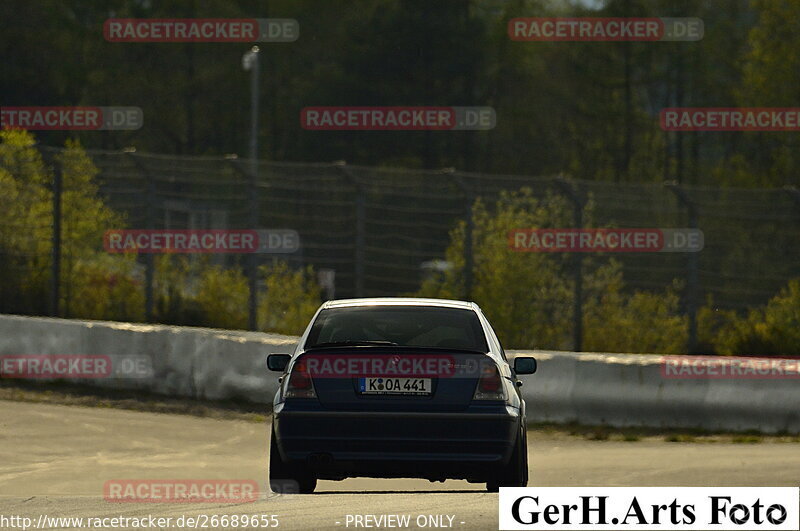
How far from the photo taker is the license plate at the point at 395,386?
9.98 m

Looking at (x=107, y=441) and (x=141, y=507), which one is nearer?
(x=141, y=507)

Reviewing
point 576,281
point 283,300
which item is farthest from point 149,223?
point 576,281

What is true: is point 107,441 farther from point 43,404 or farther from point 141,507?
point 141,507

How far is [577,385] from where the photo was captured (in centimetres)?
1758

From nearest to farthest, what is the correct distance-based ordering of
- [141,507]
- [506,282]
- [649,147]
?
1. [141,507]
2. [506,282]
3. [649,147]

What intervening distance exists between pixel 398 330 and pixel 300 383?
1.29 metres

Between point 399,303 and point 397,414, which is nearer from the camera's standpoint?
point 397,414

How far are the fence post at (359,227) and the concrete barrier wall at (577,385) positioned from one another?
2.81 m

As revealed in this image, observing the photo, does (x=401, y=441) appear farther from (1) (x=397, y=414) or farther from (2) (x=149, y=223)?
(2) (x=149, y=223)

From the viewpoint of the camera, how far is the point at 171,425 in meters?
17.3

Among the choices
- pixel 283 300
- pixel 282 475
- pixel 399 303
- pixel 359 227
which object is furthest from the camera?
pixel 283 300

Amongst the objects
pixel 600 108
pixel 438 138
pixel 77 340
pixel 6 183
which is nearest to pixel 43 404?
pixel 77 340

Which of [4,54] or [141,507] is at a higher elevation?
[4,54]

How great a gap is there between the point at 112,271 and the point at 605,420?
9.10 metres
